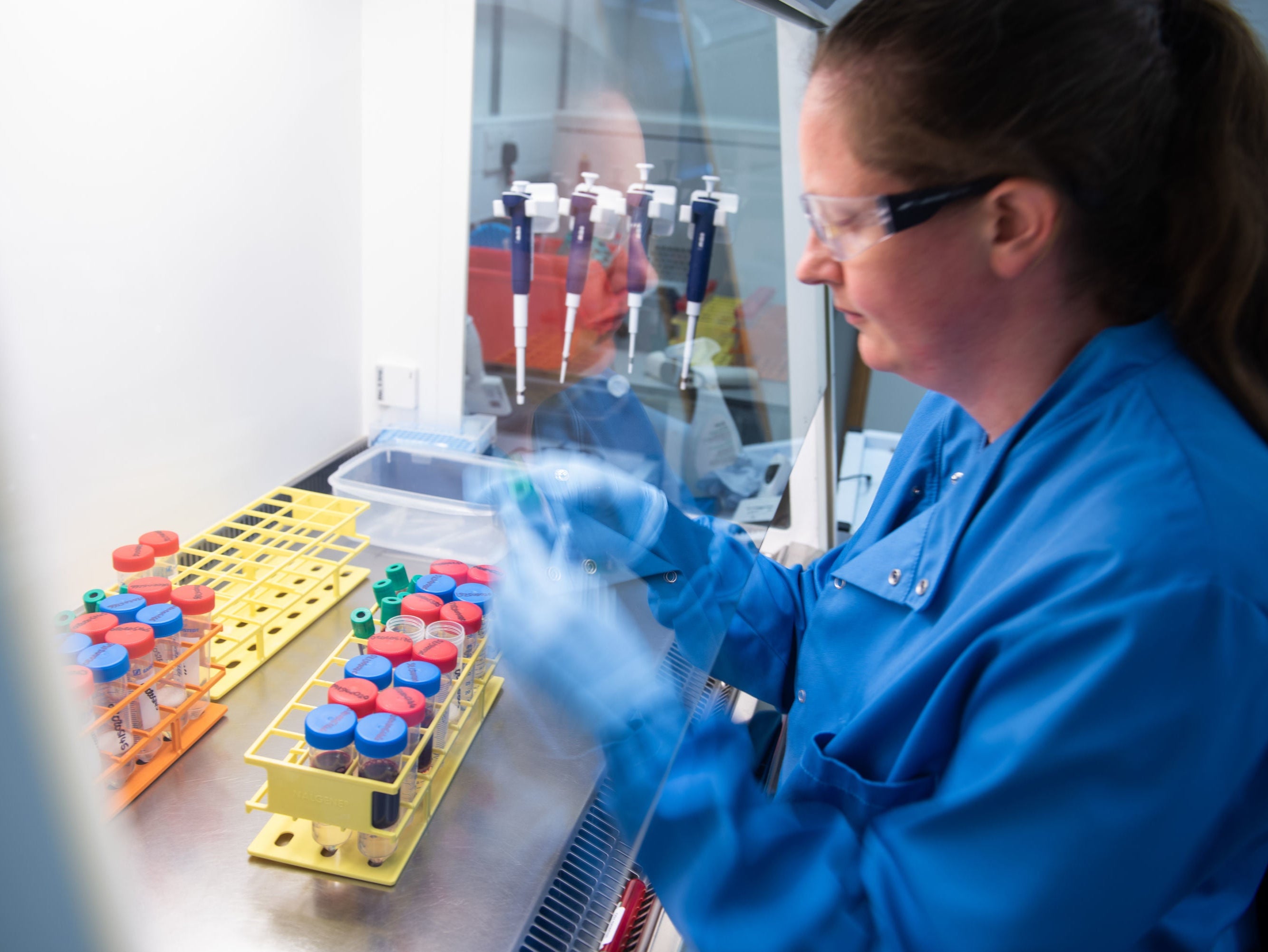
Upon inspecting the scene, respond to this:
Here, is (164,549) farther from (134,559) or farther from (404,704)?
(404,704)

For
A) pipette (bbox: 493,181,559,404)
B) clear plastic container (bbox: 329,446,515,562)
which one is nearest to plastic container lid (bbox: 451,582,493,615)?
clear plastic container (bbox: 329,446,515,562)

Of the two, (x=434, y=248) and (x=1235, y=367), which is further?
(x=434, y=248)

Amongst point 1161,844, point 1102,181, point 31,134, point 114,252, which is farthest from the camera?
point 114,252

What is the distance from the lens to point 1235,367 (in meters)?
0.78

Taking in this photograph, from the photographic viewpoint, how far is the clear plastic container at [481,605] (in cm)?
109

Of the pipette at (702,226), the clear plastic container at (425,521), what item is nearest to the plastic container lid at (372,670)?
the clear plastic container at (425,521)

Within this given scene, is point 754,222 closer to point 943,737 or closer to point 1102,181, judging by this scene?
→ point 1102,181

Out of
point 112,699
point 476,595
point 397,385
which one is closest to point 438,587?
point 476,595

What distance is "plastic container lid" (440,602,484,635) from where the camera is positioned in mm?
1065

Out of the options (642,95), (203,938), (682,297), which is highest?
(642,95)

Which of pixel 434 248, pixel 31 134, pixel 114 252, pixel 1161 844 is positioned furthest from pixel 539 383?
pixel 1161 844

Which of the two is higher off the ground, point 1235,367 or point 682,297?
point 682,297

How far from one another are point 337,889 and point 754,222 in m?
1.59

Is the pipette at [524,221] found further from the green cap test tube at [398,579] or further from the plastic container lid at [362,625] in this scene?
the plastic container lid at [362,625]
